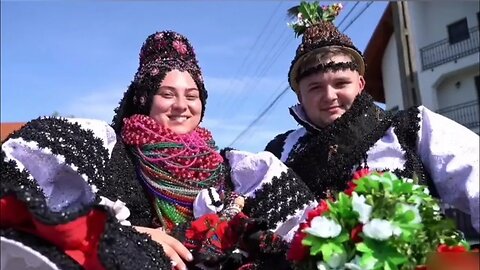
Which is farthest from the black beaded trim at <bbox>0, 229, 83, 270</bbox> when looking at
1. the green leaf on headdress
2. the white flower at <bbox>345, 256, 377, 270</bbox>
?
the green leaf on headdress

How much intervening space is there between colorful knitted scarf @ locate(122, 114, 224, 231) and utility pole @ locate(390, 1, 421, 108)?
641 cm

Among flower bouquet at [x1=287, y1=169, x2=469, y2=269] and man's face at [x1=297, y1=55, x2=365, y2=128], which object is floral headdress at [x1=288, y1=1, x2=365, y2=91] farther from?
flower bouquet at [x1=287, y1=169, x2=469, y2=269]

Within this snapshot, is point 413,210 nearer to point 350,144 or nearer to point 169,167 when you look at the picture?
point 350,144

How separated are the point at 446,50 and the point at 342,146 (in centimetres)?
1734

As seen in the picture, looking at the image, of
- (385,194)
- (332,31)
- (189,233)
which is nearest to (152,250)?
(189,233)

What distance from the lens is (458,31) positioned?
18641mm

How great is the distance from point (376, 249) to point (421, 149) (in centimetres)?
93

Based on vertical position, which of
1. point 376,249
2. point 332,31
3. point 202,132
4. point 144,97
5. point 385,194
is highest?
point 332,31

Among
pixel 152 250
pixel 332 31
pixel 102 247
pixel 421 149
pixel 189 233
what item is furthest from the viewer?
pixel 332 31

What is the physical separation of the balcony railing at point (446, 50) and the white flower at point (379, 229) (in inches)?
682

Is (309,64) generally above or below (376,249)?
above

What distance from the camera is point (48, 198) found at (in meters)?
1.97

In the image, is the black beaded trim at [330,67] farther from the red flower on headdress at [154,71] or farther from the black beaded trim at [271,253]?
the black beaded trim at [271,253]

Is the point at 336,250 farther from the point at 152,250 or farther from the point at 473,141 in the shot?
the point at 473,141
